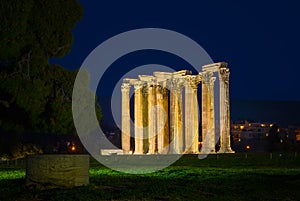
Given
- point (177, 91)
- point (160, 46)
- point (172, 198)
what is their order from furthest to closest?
point (160, 46)
point (177, 91)
point (172, 198)

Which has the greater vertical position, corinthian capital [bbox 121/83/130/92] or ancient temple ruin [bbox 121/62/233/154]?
corinthian capital [bbox 121/83/130/92]

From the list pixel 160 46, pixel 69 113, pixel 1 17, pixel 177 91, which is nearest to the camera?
pixel 1 17

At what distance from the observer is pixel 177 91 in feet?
205

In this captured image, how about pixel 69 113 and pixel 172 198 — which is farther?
pixel 69 113

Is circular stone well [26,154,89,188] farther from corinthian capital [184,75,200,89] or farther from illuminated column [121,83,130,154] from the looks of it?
illuminated column [121,83,130,154]

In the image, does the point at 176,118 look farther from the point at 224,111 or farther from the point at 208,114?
the point at 224,111

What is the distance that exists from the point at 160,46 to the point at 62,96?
2002 inches

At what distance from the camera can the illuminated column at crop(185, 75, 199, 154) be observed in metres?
59.2

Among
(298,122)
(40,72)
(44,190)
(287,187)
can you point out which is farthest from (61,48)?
(298,122)

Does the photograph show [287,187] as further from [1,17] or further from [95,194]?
[1,17]

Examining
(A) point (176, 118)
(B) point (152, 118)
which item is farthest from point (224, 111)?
(B) point (152, 118)

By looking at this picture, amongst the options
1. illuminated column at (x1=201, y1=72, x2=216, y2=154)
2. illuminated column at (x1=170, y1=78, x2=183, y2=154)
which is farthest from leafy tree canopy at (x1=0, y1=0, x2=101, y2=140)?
illuminated column at (x1=170, y1=78, x2=183, y2=154)

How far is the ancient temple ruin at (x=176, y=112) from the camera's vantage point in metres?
54.3

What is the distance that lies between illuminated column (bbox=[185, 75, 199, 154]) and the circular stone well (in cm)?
4145
